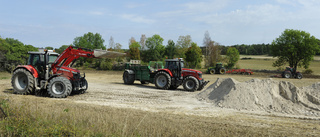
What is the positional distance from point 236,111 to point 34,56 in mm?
9827

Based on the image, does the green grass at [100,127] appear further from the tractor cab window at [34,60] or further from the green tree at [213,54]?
the green tree at [213,54]

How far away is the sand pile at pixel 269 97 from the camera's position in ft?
29.1

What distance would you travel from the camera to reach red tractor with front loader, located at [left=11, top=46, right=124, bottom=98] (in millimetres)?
10344

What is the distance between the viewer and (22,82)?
11.1m

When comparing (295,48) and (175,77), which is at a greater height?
(295,48)

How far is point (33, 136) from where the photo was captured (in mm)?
4629

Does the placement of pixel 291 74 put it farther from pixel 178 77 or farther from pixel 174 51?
pixel 174 51

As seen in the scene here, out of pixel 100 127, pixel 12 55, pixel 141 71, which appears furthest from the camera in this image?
pixel 12 55

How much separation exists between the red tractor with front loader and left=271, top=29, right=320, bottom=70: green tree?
34142 mm

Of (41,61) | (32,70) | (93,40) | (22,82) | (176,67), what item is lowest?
Answer: (22,82)

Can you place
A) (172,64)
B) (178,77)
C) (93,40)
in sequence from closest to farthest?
(178,77), (172,64), (93,40)

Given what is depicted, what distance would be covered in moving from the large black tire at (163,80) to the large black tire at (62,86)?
20.7ft

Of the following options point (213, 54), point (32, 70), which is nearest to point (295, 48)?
point (213, 54)

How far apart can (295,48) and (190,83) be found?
28756 millimetres
